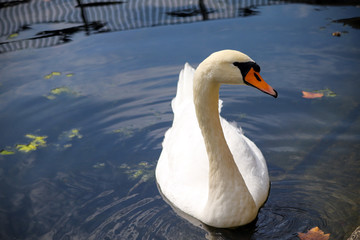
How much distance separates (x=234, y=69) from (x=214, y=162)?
97 cm

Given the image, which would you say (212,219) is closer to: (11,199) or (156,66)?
(11,199)

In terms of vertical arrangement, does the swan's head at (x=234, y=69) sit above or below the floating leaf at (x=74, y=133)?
above

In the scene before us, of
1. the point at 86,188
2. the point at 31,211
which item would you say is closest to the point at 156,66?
the point at 86,188

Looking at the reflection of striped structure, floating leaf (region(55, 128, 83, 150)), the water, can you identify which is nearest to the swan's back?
the water

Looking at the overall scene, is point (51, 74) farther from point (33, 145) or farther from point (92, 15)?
point (92, 15)

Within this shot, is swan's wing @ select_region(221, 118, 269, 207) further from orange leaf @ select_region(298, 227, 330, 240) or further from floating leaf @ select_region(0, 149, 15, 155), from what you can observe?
floating leaf @ select_region(0, 149, 15, 155)

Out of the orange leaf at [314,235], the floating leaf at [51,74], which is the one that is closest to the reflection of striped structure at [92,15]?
the floating leaf at [51,74]

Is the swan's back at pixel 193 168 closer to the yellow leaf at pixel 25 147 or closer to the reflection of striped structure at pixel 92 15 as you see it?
the yellow leaf at pixel 25 147

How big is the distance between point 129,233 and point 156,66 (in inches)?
164

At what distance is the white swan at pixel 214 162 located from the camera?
12.0ft

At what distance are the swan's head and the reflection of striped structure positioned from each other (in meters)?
6.29

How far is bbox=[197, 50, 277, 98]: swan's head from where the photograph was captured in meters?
3.61

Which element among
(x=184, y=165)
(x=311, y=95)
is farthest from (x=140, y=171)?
(x=311, y=95)

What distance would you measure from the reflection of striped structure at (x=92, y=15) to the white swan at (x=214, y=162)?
5.33 m
